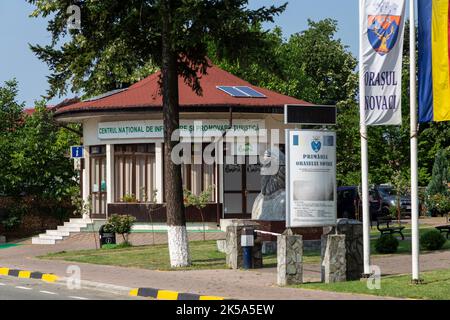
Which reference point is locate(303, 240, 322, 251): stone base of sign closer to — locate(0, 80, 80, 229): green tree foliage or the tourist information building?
the tourist information building

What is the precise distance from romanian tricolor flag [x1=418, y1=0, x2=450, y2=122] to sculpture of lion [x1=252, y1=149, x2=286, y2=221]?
1008cm

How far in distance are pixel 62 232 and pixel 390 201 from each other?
56.2 ft

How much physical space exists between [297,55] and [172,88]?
40402 mm

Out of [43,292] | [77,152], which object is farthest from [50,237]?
[43,292]

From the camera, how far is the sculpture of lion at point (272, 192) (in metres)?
28.5

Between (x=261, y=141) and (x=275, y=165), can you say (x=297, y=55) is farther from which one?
(x=275, y=165)

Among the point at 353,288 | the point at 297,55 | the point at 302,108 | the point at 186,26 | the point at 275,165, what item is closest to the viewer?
the point at 353,288

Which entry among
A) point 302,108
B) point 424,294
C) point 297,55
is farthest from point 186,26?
point 297,55

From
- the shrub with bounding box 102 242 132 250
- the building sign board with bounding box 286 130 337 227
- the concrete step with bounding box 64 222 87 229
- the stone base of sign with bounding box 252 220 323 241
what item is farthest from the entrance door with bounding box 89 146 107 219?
the building sign board with bounding box 286 130 337 227

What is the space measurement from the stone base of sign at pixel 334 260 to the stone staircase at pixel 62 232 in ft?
65.8

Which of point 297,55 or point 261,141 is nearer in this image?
point 261,141

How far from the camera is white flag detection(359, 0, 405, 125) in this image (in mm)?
19578

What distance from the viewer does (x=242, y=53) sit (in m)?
25.1
